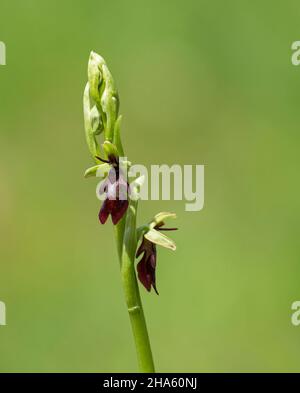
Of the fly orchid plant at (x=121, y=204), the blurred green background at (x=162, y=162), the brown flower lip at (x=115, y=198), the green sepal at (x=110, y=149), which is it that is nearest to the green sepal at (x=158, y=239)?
the fly orchid plant at (x=121, y=204)

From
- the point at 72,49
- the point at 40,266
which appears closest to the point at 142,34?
the point at 72,49

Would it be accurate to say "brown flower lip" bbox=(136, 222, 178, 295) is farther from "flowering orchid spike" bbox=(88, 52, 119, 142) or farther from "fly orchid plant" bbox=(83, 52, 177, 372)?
"flowering orchid spike" bbox=(88, 52, 119, 142)

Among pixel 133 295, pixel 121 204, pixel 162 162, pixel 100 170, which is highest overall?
pixel 162 162

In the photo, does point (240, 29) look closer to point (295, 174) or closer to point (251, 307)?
point (295, 174)

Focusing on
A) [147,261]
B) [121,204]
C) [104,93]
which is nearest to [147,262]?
[147,261]

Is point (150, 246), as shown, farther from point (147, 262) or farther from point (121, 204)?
point (121, 204)

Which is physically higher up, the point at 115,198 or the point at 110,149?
the point at 110,149

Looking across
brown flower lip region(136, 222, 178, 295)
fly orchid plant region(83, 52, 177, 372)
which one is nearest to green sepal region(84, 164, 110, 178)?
fly orchid plant region(83, 52, 177, 372)
